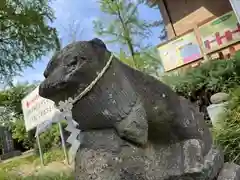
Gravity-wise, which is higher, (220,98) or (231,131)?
(220,98)

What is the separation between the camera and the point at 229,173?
112 cm

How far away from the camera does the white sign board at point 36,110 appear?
255 inches

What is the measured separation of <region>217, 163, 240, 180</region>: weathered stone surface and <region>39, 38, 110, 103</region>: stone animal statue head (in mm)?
508

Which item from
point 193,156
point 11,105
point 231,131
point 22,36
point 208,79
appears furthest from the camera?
point 11,105

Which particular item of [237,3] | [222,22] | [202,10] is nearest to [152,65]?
[202,10]

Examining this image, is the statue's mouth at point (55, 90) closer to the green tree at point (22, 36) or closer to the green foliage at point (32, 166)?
the green foliage at point (32, 166)

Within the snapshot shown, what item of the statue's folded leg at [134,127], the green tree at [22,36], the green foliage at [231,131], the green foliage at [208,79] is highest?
the green tree at [22,36]

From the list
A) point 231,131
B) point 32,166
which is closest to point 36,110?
point 32,166

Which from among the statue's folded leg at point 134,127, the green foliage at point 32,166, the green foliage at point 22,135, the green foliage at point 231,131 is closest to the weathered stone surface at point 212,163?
the statue's folded leg at point 134,127

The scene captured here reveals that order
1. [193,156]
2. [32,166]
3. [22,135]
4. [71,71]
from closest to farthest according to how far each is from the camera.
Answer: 1. [71,71]
2. [193,156]
3. [32,166]
4. [22,135]

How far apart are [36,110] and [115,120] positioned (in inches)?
240

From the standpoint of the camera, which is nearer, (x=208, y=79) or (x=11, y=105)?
(x=208, y=79)

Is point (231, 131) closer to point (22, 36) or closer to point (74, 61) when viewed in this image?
point (74, 61)

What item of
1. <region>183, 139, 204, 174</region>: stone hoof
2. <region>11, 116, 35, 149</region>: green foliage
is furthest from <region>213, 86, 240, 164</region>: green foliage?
<region>11, 116, 35, 149</region>: green foliage
